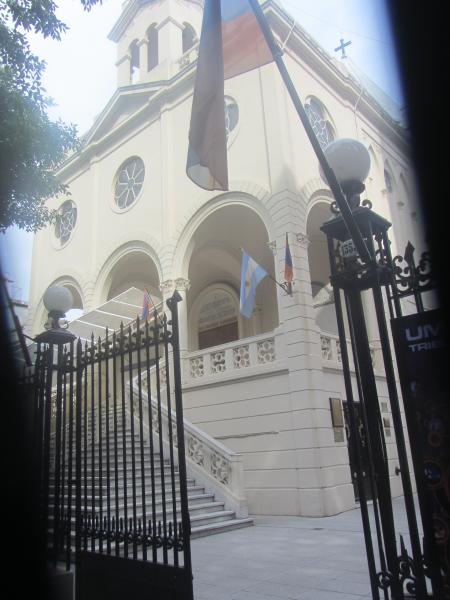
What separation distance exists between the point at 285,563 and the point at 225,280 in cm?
1325

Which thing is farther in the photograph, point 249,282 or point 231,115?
point 231,115

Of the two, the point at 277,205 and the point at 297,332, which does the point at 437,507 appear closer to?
the point at 297,332

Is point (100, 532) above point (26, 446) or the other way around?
the other way around

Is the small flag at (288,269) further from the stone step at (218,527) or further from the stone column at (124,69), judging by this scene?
the stone column at (124,69)

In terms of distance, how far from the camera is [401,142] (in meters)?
18.2

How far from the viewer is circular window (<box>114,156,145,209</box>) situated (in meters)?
16.2

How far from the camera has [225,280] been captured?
60.1 feet

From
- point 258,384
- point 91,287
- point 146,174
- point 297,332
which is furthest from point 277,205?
point 91,287

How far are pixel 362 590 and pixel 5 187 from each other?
8012mm

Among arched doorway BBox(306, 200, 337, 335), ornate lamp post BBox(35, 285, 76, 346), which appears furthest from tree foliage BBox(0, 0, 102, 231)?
arched doorway BBox(306, 200, 337, 335)

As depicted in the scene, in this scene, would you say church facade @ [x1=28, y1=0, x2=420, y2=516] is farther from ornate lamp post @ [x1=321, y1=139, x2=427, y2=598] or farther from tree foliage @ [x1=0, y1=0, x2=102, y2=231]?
ornate lamp post @ [x1=321, y1=139, x2=427, y2=598]

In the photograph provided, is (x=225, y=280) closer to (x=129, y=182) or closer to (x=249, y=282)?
(x=129, y=182)

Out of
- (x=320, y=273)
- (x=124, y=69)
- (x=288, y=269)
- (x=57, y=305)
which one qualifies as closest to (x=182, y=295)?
(x=288, y=269)

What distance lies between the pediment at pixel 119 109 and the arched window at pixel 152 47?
3020 mm
